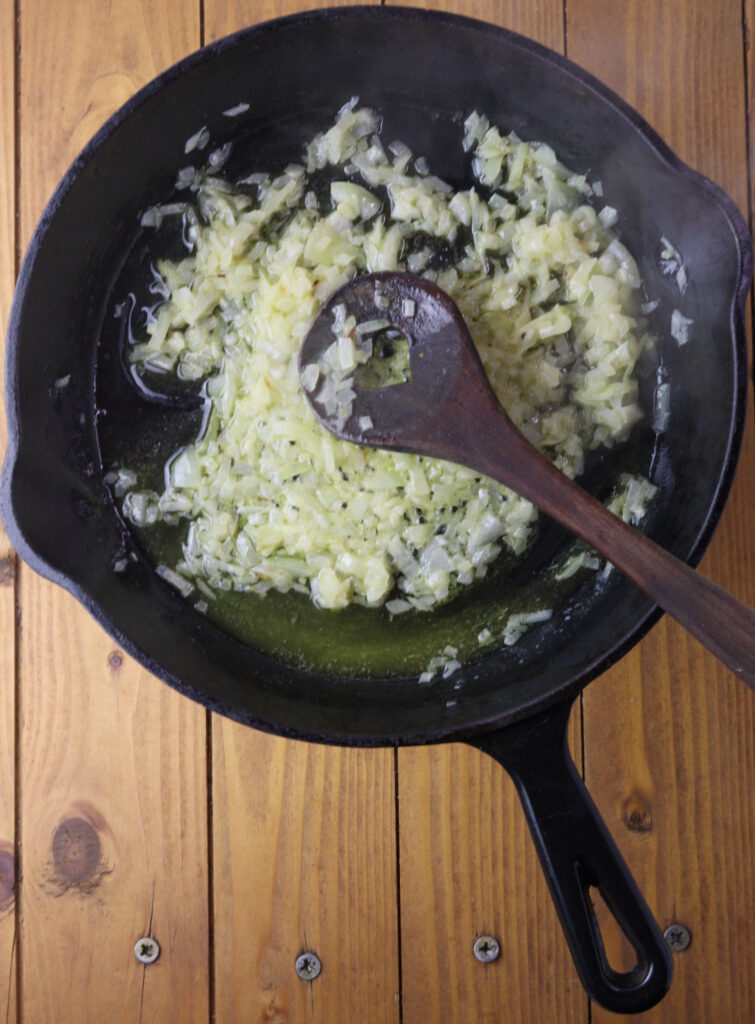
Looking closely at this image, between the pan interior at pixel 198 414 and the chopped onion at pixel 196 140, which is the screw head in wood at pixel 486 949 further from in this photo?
the chopped onion at pixel 196 140

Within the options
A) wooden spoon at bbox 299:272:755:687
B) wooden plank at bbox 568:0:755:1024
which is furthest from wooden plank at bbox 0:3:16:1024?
wooden plank at bbox 568:0:755:1024

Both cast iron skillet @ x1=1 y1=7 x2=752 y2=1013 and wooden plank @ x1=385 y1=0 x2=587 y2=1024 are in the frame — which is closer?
cast iron skillet @ x1=1 y1=7 x2=752 y2=1013

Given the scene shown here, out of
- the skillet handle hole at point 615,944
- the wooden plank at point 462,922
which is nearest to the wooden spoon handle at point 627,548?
the wooden plank at point 462,922

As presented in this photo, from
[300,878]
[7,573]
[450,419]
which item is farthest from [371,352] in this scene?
[300,878]

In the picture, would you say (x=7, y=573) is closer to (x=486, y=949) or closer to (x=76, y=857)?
(x=76, y=857)

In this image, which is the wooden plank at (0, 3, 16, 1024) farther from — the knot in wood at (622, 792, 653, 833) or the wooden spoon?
the knot in wood at (622, 792, 653, 833)

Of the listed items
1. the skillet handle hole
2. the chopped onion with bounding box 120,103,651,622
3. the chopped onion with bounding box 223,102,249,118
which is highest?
the chopped onion with bounding box 223,102,249,118
